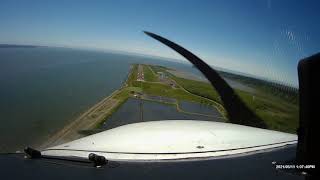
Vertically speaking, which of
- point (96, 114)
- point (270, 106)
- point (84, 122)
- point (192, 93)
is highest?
point (192, 93)

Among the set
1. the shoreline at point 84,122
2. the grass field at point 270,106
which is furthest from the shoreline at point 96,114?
the grass field at point 270,106

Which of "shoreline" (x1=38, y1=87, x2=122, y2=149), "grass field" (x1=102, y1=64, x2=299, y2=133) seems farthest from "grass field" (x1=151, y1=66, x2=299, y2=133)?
"shoreline" (x1=38, y1=87, x2=122, y2=149)

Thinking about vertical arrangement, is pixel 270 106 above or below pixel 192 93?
below

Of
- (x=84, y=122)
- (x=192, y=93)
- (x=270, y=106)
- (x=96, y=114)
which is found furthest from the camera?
(x=192, y=93)

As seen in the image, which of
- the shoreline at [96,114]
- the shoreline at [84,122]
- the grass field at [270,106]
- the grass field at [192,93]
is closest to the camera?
the grass field at [270,106]

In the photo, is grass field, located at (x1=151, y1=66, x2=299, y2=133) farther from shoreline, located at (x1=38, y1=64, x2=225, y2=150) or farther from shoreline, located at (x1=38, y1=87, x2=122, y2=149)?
shoreline, located at (x1=38, y1=87, x2=122, y2=149)

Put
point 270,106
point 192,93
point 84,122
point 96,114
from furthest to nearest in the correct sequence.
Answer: point 192,93 → point 96,114 → point 84,122 → point 270,106

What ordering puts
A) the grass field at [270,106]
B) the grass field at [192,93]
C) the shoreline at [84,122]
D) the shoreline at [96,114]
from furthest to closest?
the grass field at [192,93] < the shoreline at [96,114] < the shoreline at [84,122] < the grass field at [270,106]

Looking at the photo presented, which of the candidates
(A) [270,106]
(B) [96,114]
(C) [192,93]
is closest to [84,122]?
(B) [96,114]

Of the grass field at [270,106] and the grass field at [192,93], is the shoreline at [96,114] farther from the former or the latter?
the grass field at [270,106]

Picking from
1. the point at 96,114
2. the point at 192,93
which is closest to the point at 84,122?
the point at 96,114

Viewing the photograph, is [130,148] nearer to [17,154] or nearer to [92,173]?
[92,173]

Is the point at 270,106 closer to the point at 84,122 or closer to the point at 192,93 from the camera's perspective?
the point at 192,93

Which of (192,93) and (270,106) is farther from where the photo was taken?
(192,93)
